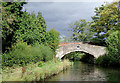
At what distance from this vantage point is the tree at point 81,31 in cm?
3716

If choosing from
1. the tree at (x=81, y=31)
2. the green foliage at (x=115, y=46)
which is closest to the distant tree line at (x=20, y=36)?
the green foliage at (x=115, y=46)

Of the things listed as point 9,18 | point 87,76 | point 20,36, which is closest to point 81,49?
point 87,76

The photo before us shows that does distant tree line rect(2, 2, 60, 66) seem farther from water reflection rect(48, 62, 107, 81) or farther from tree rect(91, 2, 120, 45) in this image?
tree rect(91, 2, 120, 45)

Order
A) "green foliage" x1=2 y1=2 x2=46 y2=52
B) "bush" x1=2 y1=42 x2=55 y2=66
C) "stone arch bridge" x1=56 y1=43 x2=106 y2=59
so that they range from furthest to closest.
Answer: "stone arch bridge" x1=56 y1=43 x2=106 y2=59 < "green foliage" x1=2 y1=2 x2=46 y2=52 < "bush" x1=2 y1=42 x2=55 y2=66

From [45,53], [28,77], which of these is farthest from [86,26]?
[28,77]

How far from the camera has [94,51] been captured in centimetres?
2598

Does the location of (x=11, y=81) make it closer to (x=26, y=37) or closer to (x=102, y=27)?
(x=26, y=37)

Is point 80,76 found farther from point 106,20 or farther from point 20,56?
point 106,20

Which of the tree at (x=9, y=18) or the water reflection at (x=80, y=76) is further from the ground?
the tree at (x=9, y=18)

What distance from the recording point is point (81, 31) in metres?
39.0

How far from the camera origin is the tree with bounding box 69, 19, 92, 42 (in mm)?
37156

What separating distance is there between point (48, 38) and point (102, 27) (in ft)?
42.3

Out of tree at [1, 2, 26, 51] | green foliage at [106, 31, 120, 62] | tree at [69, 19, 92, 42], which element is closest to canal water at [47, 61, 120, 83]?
tree at [1, 2, 26, 51]

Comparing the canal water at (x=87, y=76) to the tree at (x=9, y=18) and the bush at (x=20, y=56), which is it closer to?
the bush at (x=20, y=56)
